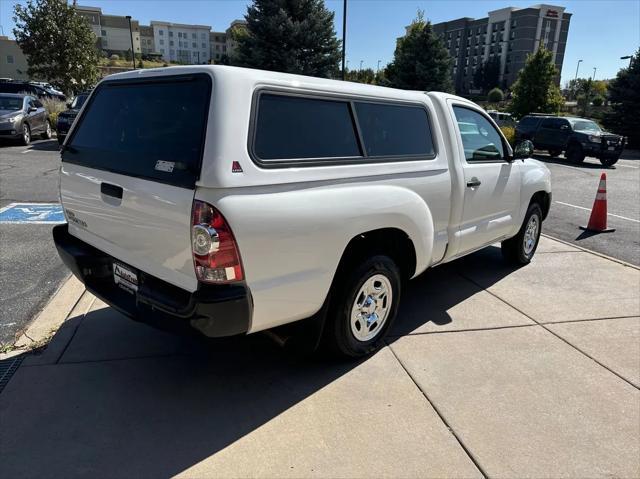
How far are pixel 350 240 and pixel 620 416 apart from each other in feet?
6.63

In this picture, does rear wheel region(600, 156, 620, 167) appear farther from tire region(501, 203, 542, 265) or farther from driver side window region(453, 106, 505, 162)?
driver side window region(453, 106, 505, 162)

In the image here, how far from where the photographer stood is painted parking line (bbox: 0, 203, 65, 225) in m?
6.61

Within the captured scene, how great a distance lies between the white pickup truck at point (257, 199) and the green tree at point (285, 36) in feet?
55.7

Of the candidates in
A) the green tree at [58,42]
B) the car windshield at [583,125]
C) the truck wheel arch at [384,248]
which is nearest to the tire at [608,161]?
the car windshield at [583,125]

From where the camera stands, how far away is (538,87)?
28.8m

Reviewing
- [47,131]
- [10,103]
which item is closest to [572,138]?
[47,131]

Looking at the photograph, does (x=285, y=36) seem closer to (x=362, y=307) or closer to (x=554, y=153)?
(x=554, y=153)

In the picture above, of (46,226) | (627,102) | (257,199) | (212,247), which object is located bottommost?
(46,226)

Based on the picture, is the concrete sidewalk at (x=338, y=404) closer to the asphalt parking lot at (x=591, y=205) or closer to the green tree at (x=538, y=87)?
the asphalt parking lot at (x=591, y=205)

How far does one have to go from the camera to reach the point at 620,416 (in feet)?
9.84

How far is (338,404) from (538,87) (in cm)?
3065

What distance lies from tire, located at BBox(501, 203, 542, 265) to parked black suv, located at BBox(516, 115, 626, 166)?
14150 millimetres

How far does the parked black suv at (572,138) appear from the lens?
1755 centimetres

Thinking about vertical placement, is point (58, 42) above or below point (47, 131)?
above
